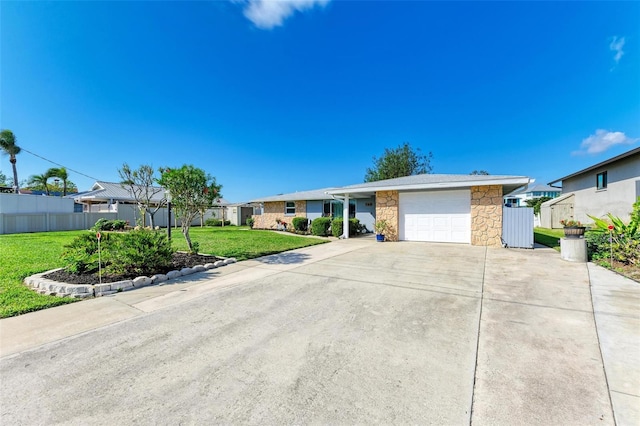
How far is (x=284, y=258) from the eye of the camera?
8656 millimetres

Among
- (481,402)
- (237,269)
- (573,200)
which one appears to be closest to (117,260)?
(237,269)

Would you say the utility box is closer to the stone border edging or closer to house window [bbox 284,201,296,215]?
the stone border edging

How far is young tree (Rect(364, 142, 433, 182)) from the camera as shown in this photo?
3625 cm

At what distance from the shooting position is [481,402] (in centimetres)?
207

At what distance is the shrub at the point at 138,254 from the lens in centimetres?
587

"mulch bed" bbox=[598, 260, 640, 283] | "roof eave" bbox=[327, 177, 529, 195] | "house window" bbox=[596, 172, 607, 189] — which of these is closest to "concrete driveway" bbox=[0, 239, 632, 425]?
"mulch bed" bbox=[598, 260, 640, 283]

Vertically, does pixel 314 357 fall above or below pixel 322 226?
below

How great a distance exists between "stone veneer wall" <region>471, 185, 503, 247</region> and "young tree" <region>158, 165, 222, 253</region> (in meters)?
10.8

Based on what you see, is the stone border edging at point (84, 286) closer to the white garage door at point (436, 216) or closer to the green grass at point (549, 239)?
the white garage door at point (436, 216)

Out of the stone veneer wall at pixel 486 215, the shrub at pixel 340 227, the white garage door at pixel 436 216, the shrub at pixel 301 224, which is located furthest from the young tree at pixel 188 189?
the stone veneer wall at pixel 486 215

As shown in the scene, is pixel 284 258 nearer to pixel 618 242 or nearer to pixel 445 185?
pixel 445 185

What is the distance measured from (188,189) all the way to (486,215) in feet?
39.5

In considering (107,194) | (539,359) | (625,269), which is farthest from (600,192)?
(107,194)

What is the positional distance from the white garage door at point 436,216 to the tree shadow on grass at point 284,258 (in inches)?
248
